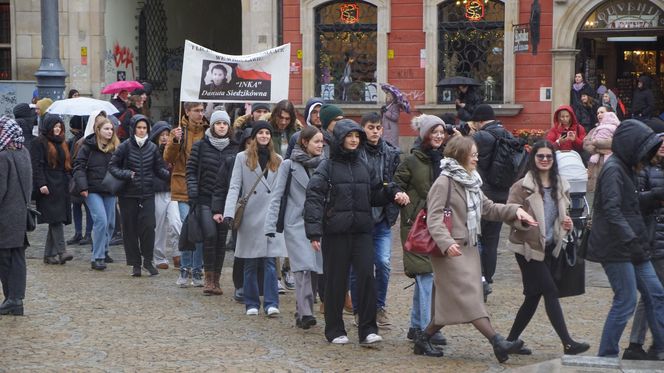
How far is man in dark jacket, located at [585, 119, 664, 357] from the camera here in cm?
850

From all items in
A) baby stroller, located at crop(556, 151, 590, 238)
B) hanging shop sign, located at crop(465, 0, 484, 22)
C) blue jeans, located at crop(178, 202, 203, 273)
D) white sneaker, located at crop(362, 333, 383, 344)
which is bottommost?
white sneaker, located at crop(362, 333, 383, 344)

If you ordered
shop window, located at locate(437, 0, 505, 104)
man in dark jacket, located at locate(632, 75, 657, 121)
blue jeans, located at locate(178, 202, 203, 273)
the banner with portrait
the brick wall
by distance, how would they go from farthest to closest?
shop window, located at locate(437, 0, 505, 104) → the brick wall → man in dark jacket, located at locate(632, 75, 657, 121) → the banner with portrait → blue jeans, located at locate(178, 202, 203, 273)

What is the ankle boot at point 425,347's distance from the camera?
9.14 metres

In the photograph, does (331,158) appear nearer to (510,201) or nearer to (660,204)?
(510,201)

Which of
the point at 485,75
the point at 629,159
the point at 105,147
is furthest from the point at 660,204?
the point at 485,75

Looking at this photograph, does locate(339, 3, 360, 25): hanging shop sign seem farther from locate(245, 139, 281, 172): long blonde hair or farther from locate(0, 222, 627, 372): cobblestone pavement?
locate(245, 139, 281, 172): long blonde hair

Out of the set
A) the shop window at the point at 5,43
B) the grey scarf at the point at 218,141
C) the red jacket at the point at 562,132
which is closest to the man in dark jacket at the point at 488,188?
the grey scarf at the point at 218,141

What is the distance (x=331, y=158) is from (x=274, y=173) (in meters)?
1.57

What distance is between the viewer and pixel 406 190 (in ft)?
32.4

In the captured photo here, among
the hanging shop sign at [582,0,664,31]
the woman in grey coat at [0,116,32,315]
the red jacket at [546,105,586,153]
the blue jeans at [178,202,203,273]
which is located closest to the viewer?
the woman in grey coat at [0,116,32,315]

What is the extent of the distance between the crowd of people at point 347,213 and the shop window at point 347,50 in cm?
1183

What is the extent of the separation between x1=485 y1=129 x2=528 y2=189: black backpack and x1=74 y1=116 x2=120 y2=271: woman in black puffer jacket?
439cm

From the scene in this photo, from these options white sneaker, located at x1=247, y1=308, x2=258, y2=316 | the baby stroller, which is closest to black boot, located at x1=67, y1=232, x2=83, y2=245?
white sneaker, located at x1=247, y1=308, x2=258, y2=316

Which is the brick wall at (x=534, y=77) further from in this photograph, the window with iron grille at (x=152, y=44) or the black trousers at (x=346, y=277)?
the black trousers at (x=346, y=277)
